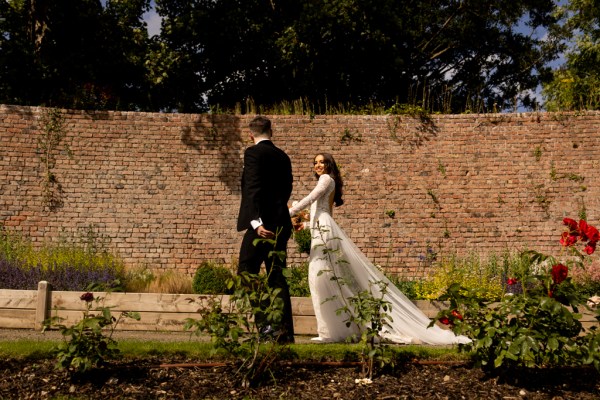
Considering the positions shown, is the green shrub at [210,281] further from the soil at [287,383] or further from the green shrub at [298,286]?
the soil at [287,383]

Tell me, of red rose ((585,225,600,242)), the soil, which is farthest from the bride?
red rose ((585,225,600,242))

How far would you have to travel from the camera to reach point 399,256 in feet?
36.5

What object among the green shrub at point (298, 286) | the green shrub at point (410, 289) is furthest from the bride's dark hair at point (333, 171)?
the green shrub at point (410, 289)

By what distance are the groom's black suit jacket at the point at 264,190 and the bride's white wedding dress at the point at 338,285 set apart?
0.38 metres

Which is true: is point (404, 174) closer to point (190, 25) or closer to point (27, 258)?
point (27, 258)

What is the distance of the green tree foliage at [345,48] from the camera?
1566 centimetres

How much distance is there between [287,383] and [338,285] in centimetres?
180

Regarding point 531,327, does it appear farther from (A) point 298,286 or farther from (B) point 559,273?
(A) point 298,286

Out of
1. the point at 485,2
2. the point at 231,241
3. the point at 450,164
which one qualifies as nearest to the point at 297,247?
the point at 231,241

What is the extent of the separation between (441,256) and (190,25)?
31.1 feet

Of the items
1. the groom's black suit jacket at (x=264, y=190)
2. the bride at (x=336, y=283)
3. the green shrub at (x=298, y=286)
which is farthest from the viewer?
the green shrub at (x=298, y=286)

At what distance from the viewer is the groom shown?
4.89 m

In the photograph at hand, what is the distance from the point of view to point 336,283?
5730mm

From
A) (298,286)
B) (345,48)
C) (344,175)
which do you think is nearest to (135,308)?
(298,286)
